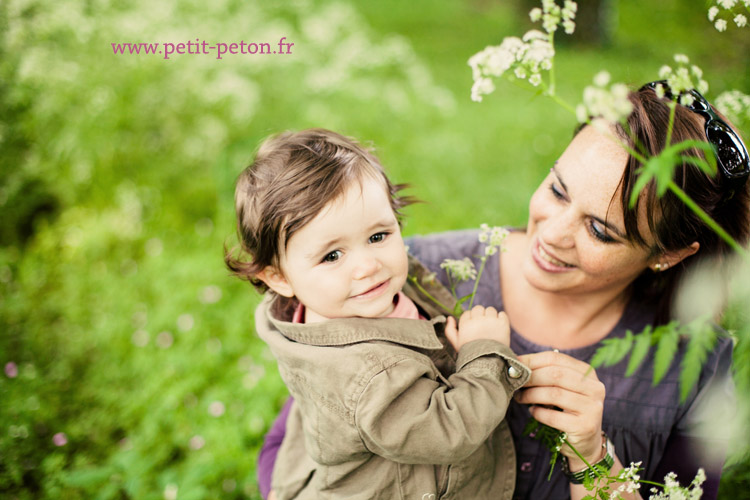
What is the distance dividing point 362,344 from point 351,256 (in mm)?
236

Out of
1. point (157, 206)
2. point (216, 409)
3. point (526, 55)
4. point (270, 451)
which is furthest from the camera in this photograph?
point (157, 206)

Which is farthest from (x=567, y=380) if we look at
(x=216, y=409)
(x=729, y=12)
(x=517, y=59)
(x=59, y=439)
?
(x=59, y=439)

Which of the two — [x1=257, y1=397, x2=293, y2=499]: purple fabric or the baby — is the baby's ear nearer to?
the baby

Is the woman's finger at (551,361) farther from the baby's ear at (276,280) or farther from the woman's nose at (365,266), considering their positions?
the baby's ear at (276,280)

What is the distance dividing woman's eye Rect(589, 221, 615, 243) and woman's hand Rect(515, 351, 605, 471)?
0.38 m

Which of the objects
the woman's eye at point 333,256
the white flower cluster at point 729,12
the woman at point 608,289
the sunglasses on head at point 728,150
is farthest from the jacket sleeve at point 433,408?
the white flower cluster at point 729,12

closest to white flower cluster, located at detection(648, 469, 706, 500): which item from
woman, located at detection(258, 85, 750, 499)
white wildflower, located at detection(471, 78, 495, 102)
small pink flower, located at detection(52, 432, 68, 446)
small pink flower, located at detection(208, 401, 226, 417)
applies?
woman, located at detection(258, 85, 750, 499)

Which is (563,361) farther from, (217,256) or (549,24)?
(217,256)

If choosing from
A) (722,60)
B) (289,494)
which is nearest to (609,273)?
(289,494)

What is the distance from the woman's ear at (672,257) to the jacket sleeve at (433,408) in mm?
665

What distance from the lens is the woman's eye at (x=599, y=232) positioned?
1.55 m

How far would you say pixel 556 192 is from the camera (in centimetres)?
166

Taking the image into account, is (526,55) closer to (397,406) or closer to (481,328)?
(481,328)

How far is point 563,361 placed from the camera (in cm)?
143
